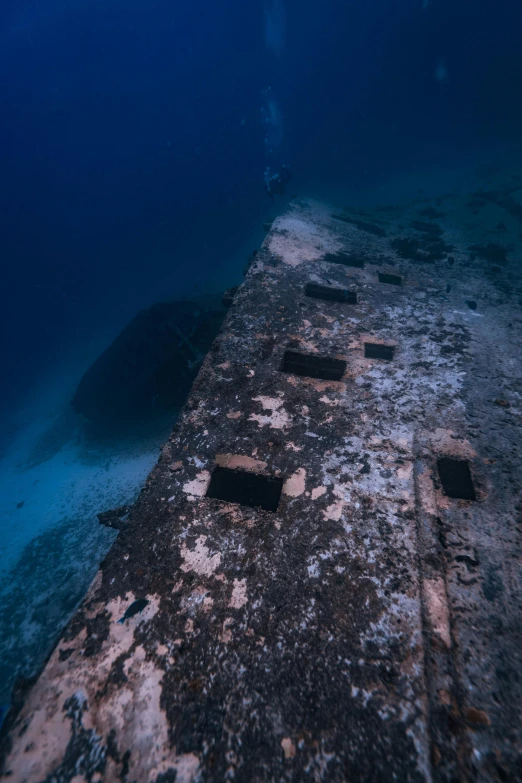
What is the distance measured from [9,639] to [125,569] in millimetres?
5262

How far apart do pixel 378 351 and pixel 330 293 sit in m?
1.28

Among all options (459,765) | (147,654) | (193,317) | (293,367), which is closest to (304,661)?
(459,765)

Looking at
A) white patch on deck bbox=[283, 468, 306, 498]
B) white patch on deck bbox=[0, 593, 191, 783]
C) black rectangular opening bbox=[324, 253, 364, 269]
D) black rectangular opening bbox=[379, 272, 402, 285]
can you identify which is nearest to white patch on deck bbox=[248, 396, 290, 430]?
white patch on deck bbox=[283, 468, 306, 498]

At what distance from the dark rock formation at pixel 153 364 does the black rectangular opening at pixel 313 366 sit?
396cm

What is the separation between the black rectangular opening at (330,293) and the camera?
4.27 meters

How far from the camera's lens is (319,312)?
13.1ft

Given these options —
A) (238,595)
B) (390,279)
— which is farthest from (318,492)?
(390,279)

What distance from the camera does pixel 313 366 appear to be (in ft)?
10.7

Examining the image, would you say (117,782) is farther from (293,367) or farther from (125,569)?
(293,367)

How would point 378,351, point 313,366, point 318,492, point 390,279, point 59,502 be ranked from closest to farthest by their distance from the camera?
point 318,492, point 313,366, point 378,351, point 390,279, point 59,502

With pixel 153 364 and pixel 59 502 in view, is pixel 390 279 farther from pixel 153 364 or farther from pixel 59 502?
pixel 59 502

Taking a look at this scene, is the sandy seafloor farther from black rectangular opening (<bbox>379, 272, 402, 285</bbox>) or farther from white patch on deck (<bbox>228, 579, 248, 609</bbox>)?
white patch on deck (<bbox>228, 579, 248, 609</bbox>)

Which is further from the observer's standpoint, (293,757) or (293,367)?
(293,367)

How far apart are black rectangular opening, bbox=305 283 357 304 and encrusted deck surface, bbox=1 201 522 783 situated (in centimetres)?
141
